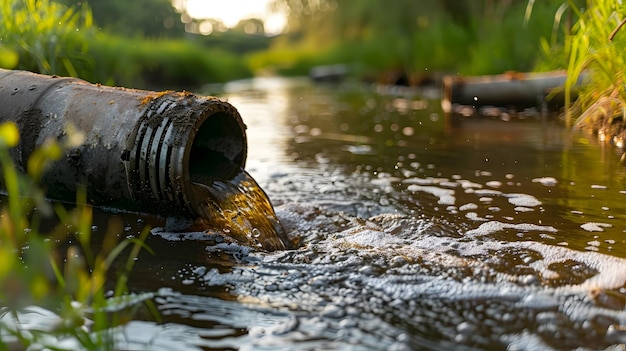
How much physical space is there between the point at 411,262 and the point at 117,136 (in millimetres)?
1469

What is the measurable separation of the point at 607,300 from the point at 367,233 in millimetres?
1167

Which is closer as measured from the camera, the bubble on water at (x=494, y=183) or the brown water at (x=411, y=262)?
the brown water at (x=411, y=262)

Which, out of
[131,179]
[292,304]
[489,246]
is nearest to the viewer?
[292,304]

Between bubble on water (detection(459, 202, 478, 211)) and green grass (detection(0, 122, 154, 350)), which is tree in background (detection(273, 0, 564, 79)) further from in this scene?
green grass (detection(0, 122, 154, 350))

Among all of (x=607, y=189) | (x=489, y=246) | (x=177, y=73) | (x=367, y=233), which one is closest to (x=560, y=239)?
(x=489, y=246)

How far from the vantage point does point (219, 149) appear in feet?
12.3

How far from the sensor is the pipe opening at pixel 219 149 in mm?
3623

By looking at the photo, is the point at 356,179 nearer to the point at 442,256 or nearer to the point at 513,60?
the point at 442,256

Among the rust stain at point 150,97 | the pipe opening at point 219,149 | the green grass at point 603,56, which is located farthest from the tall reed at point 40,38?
the green grass at point 603,56

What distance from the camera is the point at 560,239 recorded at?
2924 millimetres

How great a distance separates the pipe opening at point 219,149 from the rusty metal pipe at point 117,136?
0.06 ft

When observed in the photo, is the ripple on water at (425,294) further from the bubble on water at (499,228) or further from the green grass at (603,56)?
the green grass at (603,56)

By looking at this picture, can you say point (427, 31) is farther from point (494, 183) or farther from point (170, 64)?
point (494, 183)

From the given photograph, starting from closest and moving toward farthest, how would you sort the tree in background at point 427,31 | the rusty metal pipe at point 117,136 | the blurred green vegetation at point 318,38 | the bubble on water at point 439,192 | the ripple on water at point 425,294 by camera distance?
the ripple on water at point 425,294
the rusty metal pipe at point 117,136
the bubble on water at point 439,192
the blurred green vegetation at point 318,38
the tree in background at point 427,31
